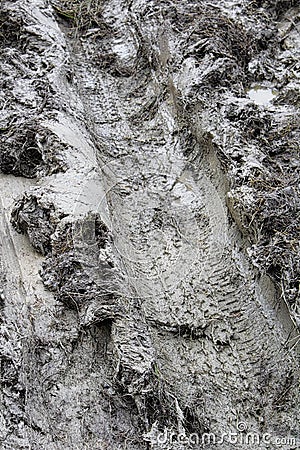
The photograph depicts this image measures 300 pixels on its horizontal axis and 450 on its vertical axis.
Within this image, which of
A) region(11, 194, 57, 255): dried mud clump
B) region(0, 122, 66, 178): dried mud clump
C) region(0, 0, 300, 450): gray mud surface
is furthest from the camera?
region(0, 122, 66, 178): dried mud clump

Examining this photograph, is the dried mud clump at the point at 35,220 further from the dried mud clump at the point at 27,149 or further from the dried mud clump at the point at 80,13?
the dried mud clump at the point at 80,13

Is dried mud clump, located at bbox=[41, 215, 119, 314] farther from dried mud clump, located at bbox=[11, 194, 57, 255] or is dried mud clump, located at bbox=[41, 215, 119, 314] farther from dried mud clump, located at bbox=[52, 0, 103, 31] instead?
dried mud clump, located at bbox=[52, 0, 103, 31]

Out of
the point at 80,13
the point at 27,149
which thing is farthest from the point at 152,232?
the point at 80,13

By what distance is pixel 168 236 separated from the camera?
10.0 ft

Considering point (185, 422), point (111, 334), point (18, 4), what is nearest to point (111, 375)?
point (111, 334)

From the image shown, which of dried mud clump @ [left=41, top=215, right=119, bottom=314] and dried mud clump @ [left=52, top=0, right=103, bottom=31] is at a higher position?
dried mud clump @ [left=52, top=0, right=103, bottom=31]

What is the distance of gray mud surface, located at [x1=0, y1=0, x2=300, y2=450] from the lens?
2320 millimetres

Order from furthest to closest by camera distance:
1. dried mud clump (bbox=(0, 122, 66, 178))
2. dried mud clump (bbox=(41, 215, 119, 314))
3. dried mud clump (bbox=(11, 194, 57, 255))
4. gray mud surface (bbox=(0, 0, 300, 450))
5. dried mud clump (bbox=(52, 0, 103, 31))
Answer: dried mud clump (bbox=(52, 0, 103, 31)) → dried mud clump (bbox=(0, 122, 66, 178)) → dried mud clump (bbox=(11, 194, 57, 255)) → dried mud clump (bbox=(41, 215, 119, 314)) → gray mud surface (bbox=(0, 0, 300, 450))

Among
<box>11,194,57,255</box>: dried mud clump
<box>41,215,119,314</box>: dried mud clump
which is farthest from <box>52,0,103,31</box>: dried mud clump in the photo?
<box>41,215,119,314</box>: dried mud clump

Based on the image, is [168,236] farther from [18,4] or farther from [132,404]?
[18,4]

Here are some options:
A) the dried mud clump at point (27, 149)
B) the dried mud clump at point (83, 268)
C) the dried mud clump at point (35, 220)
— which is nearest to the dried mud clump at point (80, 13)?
the dried mud clump at point (27, 149)

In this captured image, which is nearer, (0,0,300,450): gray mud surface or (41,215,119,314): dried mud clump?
(0,0,300,450): gray mud surface

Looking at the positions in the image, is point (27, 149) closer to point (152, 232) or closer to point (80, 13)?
point (152, 232)

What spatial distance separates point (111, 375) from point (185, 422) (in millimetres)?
349
